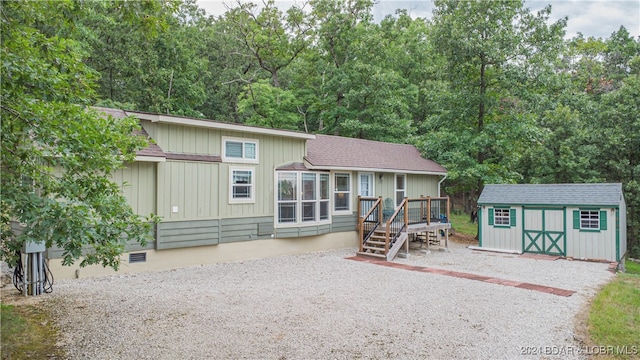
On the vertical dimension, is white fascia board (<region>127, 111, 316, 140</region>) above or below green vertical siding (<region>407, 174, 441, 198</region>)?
above

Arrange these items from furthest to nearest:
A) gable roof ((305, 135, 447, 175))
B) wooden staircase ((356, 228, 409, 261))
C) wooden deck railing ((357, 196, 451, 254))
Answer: gable roof ((305, 135, 447, 175)) → wooden deck railing ((357, 196, 451, 254)) → wooden staircase ((356, 228, 409, 261))

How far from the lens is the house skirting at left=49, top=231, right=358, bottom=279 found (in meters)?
8.45

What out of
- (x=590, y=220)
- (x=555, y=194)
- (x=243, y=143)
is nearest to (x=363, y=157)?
(x=243, y=143)

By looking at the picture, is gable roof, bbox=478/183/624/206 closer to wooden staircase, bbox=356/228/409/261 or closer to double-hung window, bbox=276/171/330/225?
wooden staircase, bbox=356/228/409/261

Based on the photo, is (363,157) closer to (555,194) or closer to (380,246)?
(380,246)

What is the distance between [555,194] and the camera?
1272 cm

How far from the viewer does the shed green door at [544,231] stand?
12.4m

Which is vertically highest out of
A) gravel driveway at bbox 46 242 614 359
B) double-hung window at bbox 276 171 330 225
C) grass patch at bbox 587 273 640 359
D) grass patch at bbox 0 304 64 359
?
double-hung window at bbox 276 171 330 225

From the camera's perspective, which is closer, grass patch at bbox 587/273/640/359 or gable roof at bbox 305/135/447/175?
grass patch at bbox 587/273/640/359

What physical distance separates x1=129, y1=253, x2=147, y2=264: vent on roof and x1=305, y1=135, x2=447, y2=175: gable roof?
17.5ft

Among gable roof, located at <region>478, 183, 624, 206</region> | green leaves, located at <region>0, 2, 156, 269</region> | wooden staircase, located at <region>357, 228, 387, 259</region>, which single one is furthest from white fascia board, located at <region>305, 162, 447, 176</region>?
green leaves, located at <region>0, 2, 156, 269</region>

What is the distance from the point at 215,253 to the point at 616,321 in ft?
28.3

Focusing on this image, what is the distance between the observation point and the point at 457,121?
59.9 ft

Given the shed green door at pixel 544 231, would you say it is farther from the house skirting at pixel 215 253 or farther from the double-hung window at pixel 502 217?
the house skirting at pixel 215 253
